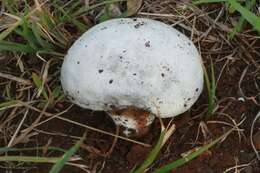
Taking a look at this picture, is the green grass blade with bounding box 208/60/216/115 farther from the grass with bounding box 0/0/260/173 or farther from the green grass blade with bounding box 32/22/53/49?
the green grass blade with bounding box 32/22/53/49

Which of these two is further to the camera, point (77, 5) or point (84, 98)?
point (77, 5)

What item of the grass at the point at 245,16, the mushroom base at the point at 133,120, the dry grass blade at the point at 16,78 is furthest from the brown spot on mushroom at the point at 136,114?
the grass at the point at 245,16

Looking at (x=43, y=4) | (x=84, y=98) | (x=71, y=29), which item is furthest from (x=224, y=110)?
(x=43, y=4)

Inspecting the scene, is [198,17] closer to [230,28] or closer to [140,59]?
[230,28]

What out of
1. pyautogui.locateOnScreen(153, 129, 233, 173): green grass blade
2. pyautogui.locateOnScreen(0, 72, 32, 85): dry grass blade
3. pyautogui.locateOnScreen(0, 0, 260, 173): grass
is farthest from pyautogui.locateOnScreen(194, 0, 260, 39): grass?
pyautogui.locateOnScreen(0, 72, 32, 85): dry grass blade

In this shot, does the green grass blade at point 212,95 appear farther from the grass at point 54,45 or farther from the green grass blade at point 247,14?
the green grass blade at point 247,14

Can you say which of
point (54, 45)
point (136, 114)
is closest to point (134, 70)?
point (136, 114)

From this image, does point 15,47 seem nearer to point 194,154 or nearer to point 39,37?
point 39,37
